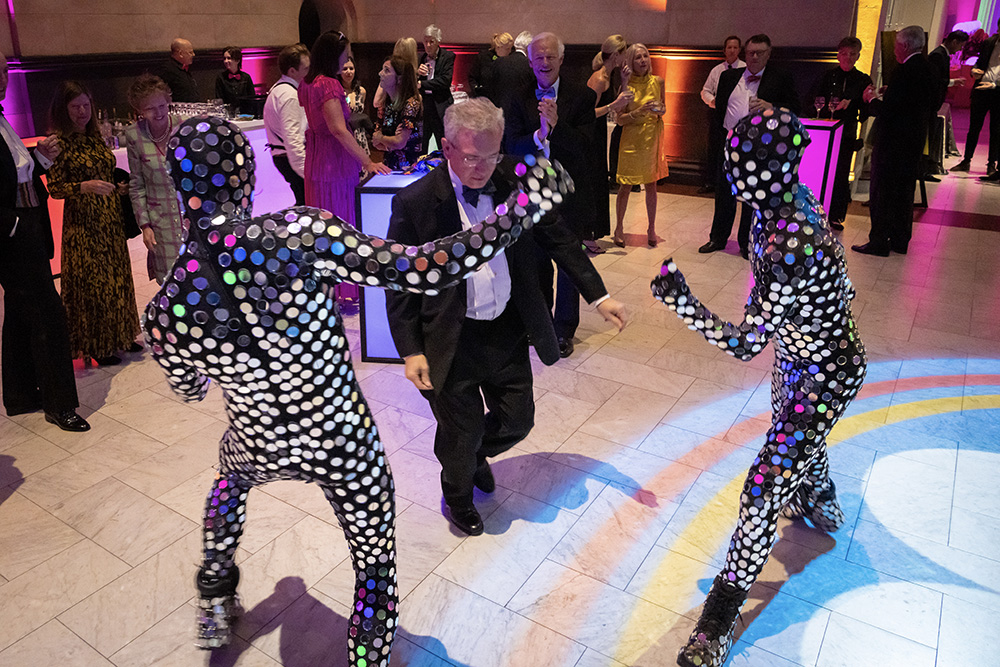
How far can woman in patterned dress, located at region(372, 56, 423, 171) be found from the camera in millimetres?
6125

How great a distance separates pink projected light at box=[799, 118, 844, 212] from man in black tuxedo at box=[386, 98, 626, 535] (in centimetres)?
472

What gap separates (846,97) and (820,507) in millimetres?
5435

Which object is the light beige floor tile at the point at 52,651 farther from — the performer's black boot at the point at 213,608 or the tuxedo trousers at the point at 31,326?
the tuxedo trousers at the point at 31,326

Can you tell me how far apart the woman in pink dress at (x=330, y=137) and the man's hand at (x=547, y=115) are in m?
1.02

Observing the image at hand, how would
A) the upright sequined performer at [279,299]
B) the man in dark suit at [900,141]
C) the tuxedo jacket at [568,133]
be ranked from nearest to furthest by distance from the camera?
the upright sequined performer at [279,299] < the tuxedo jacket at [568,133] < the man in dark suit at [900,141]

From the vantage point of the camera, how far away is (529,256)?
276 cm

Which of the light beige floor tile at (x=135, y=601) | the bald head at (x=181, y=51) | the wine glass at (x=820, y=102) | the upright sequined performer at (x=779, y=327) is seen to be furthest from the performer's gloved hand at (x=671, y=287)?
the bald head at (x=181, y=51)

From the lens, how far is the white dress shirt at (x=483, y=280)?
264 cm

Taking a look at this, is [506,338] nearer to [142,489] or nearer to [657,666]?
[657,666]

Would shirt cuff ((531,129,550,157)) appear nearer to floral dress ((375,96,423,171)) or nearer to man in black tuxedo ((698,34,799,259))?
floral dress ((375,96,423,171))

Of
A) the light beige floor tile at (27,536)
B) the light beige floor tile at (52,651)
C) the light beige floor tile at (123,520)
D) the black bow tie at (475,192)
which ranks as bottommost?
the light beige floor tile at (52,651)

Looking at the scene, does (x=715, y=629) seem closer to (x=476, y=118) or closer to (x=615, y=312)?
(x=615, y=312)

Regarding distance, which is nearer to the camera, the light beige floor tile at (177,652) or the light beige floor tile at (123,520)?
the light beige floor tile at (177,652)

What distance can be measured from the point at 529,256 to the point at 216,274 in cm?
124
